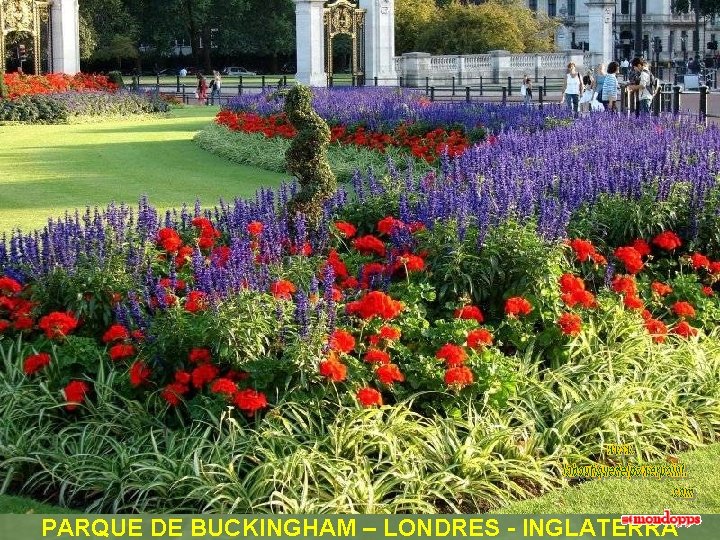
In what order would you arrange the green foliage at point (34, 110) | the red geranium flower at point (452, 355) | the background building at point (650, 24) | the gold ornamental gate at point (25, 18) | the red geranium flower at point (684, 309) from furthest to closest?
1. the background building at point (650, 24)
2. the gold ornamental gate at point (25, 18)
3. the green foliage at point (34, 110)
4. the red geranium flower at point (684, 309)
5. the red geranium flower at point (452, 355)

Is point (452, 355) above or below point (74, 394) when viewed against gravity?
above

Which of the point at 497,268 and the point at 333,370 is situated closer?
the point at 333,370

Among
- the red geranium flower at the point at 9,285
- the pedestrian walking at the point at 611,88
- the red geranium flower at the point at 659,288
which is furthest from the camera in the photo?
the pedestrian walking at the point at 611,88

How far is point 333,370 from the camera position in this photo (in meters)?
5.45

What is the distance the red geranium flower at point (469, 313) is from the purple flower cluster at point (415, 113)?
904 cm

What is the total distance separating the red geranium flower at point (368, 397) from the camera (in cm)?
549

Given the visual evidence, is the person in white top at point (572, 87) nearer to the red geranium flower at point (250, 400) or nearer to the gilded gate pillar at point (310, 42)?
the gilded gate pillar at point (310, 42)

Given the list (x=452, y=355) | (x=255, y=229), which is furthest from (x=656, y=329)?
(x=255, y=229)

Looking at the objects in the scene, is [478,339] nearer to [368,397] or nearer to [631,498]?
[368,397]

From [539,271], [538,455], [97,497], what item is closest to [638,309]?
[539,271]

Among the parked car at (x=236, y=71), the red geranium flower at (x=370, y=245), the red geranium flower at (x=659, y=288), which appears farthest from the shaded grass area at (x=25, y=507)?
the parked car at (x=236, y=71)

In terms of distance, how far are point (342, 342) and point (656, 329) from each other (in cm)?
213

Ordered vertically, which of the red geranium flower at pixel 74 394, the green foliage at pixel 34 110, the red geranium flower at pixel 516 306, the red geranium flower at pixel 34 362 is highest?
the green foliage at pixel 34 110

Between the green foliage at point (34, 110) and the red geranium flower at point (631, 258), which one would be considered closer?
the red geranium flower at point (631, 258)
